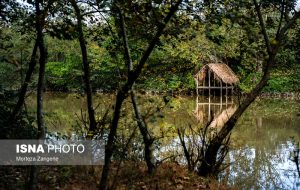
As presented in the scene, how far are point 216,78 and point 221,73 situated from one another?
39.4 inches

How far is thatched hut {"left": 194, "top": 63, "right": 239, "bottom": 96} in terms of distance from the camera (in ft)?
102

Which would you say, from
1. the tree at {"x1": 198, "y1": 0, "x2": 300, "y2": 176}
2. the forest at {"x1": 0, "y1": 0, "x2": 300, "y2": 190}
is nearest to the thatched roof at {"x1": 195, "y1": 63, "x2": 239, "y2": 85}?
the forest at {"x1": 0, "y1": 0, "x2": 300, "y2": 190}

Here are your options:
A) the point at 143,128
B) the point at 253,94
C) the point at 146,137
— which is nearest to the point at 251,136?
Answer: the point at 253,94

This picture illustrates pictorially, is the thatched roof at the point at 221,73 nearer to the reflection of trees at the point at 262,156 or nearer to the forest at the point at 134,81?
the reflection of trees at the point at 262,156

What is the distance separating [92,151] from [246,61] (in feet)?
88.5

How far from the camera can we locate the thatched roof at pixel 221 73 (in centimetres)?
3073

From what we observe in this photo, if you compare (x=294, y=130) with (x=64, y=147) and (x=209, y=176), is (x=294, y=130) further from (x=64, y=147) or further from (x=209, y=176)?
(x=64, y=147)

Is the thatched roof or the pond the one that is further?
the thatched roof

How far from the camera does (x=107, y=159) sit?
3.64 metres

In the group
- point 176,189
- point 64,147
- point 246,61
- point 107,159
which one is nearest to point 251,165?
point 176,189

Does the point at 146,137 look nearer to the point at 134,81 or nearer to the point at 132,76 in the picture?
the point at 134,81

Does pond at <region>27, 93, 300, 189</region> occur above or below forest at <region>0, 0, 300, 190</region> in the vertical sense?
below

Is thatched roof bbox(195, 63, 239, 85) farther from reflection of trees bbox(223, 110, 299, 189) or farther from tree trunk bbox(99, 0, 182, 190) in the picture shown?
tree trunk bbox(99, 0, 182, 190)

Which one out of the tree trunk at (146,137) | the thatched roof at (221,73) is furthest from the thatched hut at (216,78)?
the tree trunk at (146,137)
